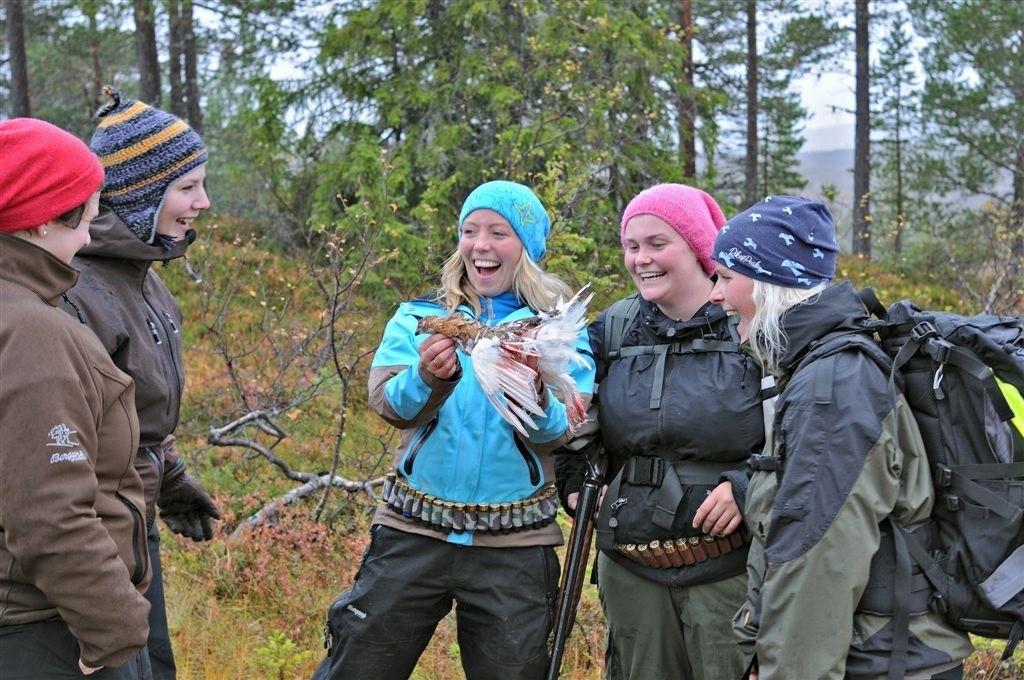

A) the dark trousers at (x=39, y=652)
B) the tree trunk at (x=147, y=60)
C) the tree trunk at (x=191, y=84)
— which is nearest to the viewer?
the dark trousers at (x=39, y=652)

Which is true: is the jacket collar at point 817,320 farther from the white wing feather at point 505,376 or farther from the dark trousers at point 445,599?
the dark trousers at point 445,599

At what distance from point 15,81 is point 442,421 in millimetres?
17612

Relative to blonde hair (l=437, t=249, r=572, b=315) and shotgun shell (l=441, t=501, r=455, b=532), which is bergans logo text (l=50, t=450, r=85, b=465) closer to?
shotgun shell (l=441, t=501, r=455, b=532)

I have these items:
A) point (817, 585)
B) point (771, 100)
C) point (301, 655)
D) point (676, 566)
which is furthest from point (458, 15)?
point (771, 100)

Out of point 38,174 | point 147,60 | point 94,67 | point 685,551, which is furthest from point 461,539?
point 94,67

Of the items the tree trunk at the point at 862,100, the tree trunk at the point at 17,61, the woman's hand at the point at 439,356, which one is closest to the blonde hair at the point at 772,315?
the woman's hand at the point at 439,356

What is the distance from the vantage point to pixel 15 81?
17.2 m

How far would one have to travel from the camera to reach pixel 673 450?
10.6 ft

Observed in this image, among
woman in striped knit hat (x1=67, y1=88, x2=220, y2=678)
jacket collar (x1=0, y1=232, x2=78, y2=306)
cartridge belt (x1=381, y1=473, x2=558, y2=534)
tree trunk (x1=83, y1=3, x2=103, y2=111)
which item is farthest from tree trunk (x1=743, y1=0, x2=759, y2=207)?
jacket collar (x1=0, y1=232, x2=78, y2=306)

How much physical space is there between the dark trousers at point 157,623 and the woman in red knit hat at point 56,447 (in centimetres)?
79

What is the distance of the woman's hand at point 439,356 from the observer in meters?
2.88

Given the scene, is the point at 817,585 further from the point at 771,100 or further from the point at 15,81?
the point at 771,100

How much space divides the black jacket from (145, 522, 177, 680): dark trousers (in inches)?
63.7

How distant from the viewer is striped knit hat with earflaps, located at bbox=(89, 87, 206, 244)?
3025 millimetres
